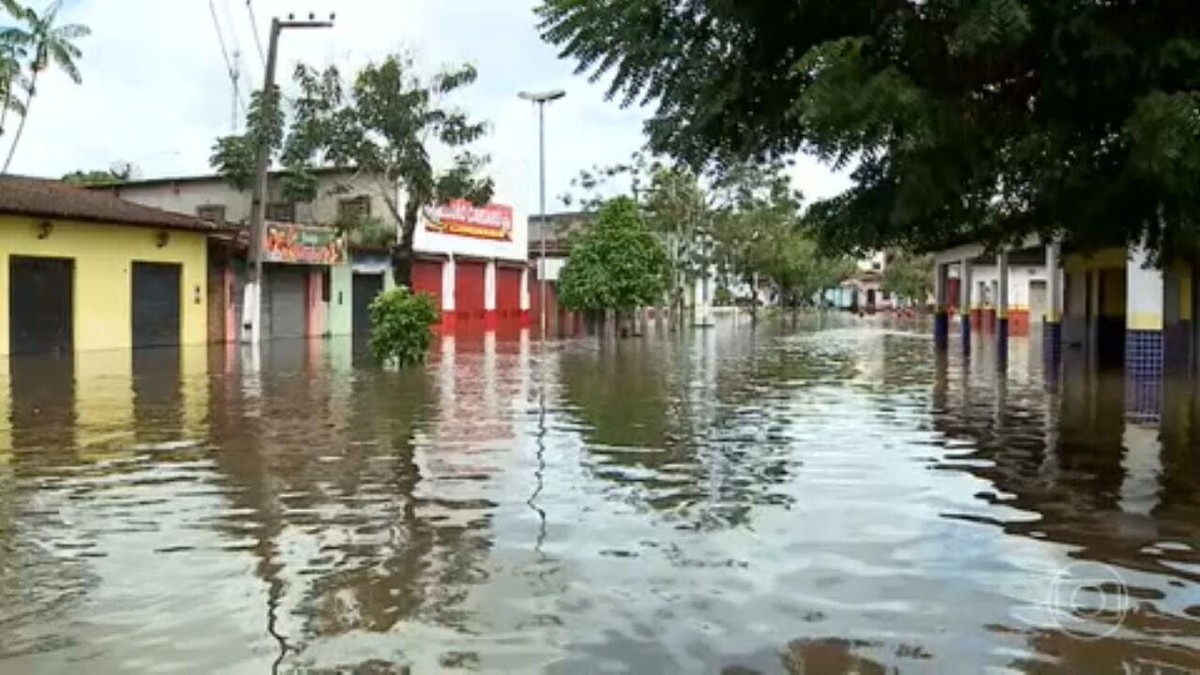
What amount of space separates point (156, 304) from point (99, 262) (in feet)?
7.86

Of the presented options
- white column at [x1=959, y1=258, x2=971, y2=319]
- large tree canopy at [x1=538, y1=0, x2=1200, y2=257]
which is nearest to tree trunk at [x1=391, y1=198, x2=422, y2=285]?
white column at [x1=959, y1=258, x2=971, y2=319]

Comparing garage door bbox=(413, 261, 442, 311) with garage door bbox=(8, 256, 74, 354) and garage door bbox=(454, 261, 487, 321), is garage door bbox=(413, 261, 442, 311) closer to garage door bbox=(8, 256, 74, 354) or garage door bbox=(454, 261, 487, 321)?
garage door bbox=(454, 261, 487, 321)

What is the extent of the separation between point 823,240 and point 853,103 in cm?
218

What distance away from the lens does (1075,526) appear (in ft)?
24.9

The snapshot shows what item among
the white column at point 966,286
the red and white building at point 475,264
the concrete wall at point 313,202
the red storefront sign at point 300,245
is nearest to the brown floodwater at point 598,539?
the white column at point 966,286

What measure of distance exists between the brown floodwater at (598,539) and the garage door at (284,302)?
23725 millimetres

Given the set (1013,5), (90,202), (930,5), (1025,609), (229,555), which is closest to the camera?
(1013,5)

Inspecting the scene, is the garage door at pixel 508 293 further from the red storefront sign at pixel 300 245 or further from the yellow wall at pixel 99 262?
the yellow wall at pixel 99 262

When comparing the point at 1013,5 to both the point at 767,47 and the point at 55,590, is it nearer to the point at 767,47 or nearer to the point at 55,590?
the point at 767,47

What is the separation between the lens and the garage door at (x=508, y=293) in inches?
2010

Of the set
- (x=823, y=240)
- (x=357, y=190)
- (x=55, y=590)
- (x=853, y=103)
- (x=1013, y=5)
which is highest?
(x=357, y=190)

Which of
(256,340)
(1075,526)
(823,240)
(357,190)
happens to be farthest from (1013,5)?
(357,190)

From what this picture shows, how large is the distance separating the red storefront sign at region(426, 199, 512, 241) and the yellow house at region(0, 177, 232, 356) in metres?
10.9

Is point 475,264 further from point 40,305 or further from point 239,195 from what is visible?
point 40,305
